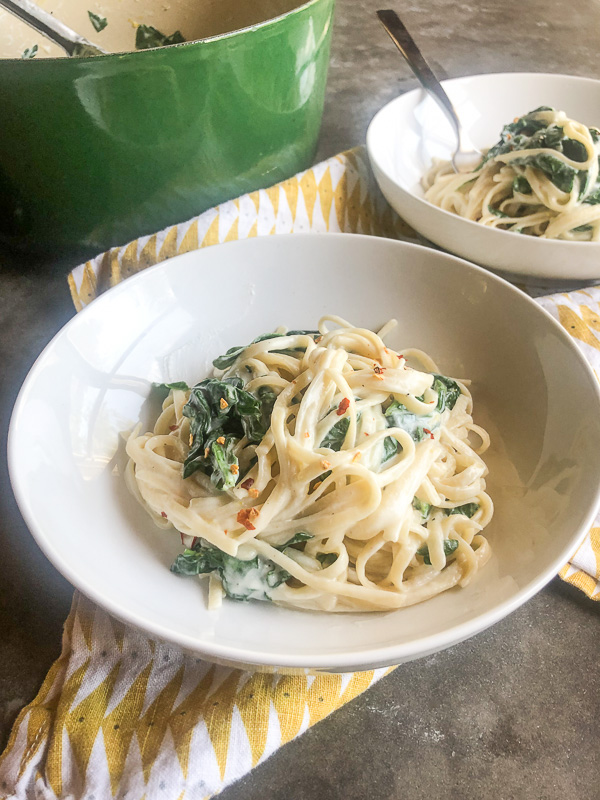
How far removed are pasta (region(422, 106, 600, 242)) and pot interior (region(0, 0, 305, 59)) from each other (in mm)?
1030

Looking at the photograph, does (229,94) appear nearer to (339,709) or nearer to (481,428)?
(481,428)

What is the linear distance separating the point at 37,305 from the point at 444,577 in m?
1.77

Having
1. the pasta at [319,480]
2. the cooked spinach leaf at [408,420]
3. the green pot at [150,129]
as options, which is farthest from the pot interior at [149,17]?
the cooked spinach leaf at [408,420]

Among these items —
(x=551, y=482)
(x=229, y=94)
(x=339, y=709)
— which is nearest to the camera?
(x=339, y=709)

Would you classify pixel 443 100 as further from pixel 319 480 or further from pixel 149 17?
pixel 319 480

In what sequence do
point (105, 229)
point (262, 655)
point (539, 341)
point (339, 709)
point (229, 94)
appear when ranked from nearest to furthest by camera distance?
point (262, 655) → point (339, 709) → point (539, 341) → point (229, 94) → point (105, 229)

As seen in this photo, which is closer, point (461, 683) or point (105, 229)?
point (461, 683)

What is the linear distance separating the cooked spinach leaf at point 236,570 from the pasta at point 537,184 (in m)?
1.65

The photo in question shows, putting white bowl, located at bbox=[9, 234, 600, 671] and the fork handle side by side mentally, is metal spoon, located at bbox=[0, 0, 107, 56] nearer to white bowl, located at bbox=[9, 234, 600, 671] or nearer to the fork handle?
white bowl, located at bbox=[9, 234, 600, 671]

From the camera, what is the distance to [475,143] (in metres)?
2.89

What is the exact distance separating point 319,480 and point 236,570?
29 centimetres

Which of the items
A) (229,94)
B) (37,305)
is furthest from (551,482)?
(37,305)

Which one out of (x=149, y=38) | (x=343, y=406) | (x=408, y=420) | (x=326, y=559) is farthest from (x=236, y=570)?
(x=149, y=38)

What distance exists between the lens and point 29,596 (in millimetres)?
1527
